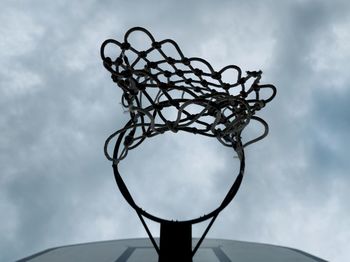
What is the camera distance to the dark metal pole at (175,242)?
1688 mm

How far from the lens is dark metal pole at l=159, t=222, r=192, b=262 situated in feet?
5.54

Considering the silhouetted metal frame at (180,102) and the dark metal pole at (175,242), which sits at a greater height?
the silhouetted metal frame at (180,102)

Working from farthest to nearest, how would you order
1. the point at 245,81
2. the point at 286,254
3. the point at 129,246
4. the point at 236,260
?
the point at 129,246, the point at 286,254, the point at 236,260, the point at 245,81

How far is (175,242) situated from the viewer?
1.69 metres

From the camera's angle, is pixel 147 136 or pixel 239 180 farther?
pixel 147 136

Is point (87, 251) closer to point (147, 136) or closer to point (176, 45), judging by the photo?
point (147, 136)

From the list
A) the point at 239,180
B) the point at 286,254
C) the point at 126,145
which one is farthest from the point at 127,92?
the point at 286,254

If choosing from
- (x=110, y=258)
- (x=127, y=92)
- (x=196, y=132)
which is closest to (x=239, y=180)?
(x=196, y=132)

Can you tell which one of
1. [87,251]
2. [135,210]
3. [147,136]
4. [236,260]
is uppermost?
[147,136]

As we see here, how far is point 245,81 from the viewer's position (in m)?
1.90

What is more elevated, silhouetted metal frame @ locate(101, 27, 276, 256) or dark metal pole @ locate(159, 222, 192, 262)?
silhouetted metal frame @ locate(101, 27, 276, 256)

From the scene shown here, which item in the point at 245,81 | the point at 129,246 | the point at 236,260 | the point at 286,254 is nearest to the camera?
the point at 245,81

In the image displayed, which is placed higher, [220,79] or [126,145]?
[220,79]

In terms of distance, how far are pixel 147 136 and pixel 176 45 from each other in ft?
1.60
